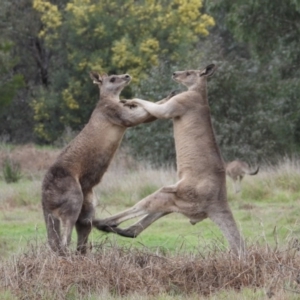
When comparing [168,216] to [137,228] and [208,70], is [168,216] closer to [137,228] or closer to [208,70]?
[208,70]

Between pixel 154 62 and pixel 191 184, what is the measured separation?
23831 mm

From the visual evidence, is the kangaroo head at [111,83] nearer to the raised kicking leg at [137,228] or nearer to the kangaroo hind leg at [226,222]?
the raised kicking leg at [137,228]

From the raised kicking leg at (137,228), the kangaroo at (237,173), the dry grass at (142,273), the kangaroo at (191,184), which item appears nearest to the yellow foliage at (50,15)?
the kangaroo at (237,173)

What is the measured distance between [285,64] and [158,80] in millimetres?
3437

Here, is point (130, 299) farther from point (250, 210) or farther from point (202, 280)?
point (250, 210)

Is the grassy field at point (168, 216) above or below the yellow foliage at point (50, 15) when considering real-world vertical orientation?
below

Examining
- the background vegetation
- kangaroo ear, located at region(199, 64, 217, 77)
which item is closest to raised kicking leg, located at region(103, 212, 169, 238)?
kangaroo ear, located at region(199, 64, 217, 77)

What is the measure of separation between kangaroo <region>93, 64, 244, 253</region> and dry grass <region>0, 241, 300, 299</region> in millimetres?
481

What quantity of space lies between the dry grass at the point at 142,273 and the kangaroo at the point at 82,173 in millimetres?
571

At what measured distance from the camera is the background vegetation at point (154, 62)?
25.3 metres

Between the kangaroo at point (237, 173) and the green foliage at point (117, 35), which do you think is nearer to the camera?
the kangaroo at point (237, 173)

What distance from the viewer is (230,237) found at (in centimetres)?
1040

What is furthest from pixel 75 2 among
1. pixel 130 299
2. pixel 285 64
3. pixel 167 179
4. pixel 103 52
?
→ pixel 130 299

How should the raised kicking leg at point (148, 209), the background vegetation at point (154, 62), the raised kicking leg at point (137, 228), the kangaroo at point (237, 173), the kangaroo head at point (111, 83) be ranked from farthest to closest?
the background vegetation at point (154, 62) → the kangaroo at point (237, 173) → the kangaroo head at point (111, 83) → the raised kicking leg at point (137, 228) → the raised kicking leg at point (148, 209)
